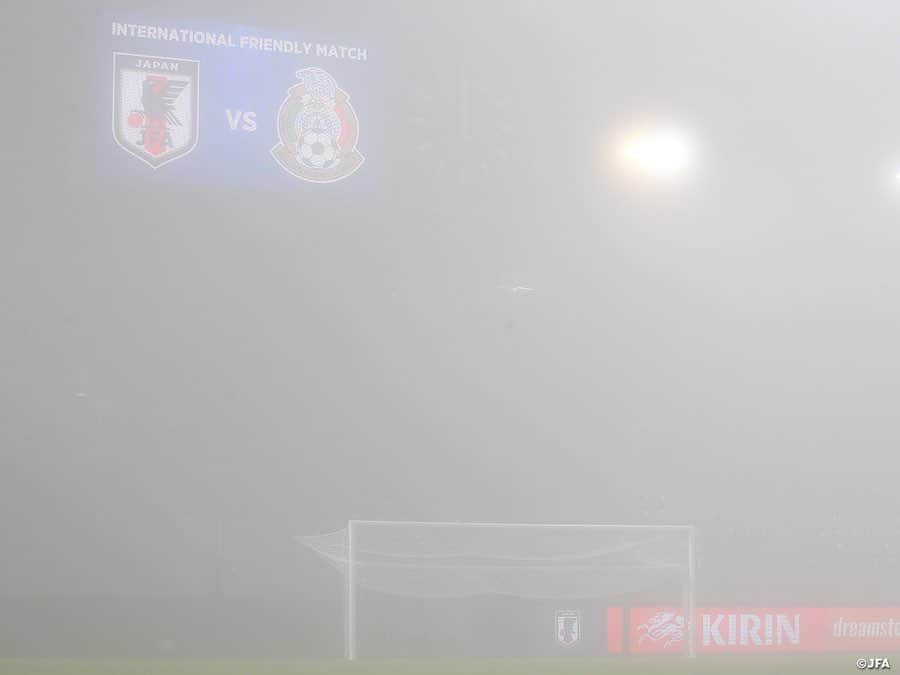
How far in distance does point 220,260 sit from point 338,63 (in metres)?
0.80

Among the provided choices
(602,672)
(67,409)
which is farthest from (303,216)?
(602,672)

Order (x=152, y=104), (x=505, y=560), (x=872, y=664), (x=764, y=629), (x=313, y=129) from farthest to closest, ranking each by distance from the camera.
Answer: (x=764, y=629) < (x=505, y=560) < (x=313, y=129) < (x=152, y=104) < (x=872, y=664)

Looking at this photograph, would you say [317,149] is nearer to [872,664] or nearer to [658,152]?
[658,152]

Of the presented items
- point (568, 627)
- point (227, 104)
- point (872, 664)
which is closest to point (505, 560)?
point (568, 627)

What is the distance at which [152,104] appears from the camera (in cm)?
423

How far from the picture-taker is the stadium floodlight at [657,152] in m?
4.82

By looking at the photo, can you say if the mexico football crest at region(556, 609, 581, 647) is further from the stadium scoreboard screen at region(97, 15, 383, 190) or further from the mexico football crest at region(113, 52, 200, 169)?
the mexico football crest at region(113, 52, 200, 169)

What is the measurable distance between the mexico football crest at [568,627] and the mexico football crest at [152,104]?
2019mm

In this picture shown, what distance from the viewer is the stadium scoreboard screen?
13.8 feet

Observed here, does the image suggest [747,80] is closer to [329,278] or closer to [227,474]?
[329,278]

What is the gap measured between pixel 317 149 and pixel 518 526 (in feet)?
4.84

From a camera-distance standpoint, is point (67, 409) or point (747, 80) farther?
point (747, 80)

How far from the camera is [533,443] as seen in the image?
4.88 metres

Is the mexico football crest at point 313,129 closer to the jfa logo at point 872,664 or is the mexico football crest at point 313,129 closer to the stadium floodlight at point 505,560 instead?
the stadium floodlight at point 505,560
